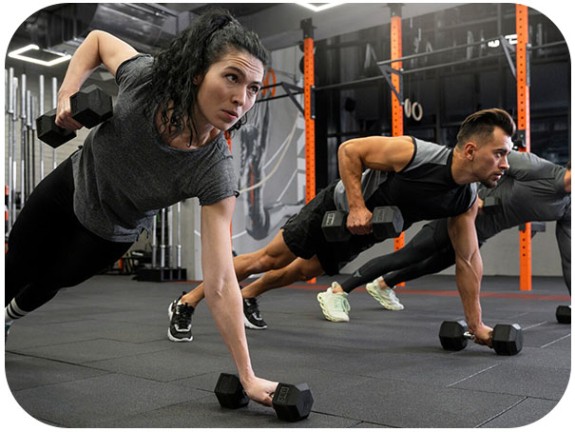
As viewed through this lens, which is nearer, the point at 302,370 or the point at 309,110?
the point at 302,370

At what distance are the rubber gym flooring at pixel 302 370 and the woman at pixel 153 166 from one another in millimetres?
264

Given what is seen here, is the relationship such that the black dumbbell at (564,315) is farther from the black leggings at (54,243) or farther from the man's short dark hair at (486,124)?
the black leggings at (54,243)

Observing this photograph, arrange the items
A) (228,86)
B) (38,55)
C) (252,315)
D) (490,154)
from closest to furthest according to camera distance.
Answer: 1. (228,86)
2. (490,154)
3. (252,315)
4. (38,55)

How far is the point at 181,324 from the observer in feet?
8.60

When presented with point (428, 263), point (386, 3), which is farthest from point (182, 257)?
point (428, 263)

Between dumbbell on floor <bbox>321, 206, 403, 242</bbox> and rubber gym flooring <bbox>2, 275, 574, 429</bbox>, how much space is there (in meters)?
0.46

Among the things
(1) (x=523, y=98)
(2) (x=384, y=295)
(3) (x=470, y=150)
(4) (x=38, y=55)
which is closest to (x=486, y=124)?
(3) (x=470, y=150)

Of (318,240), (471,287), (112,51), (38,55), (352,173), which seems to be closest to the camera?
(112,51)

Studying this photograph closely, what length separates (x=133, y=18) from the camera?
5734 millimetres

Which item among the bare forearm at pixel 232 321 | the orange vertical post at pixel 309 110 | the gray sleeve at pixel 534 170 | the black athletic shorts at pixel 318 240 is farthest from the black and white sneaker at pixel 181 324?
the orange vertical post at pixel 309 110

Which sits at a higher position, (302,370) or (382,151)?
(382,151)

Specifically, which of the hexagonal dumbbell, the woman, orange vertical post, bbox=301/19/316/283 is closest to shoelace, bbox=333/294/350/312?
the woman

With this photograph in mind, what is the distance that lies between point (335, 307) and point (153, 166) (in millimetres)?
2017

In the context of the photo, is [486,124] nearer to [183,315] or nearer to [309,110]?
[183,315]
